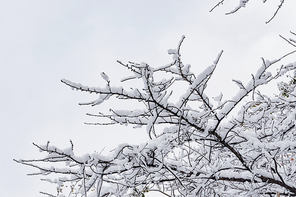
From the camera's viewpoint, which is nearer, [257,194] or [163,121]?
[163,121]

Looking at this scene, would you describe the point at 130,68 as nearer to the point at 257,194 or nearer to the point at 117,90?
the point at 117,90

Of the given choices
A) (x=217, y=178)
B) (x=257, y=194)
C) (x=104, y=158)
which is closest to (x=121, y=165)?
(x=104, y=158)

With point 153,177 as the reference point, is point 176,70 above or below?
above

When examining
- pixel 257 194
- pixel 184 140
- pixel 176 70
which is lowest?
pixel 257 194

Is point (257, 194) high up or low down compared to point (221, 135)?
down

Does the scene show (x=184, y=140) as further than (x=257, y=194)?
No

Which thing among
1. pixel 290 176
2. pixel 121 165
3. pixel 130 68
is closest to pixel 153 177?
pixel 121 165

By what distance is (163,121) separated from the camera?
6.33ft

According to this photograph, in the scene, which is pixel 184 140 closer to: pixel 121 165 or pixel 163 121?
pixel 163 121

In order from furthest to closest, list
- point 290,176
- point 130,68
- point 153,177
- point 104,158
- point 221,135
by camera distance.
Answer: point 290,176
point 153,177
point 221,135
point 104,158
point 130,68

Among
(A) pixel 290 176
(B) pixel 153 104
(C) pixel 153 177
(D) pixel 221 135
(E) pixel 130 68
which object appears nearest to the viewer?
(E) pixel 130 68

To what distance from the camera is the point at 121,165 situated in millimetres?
2020

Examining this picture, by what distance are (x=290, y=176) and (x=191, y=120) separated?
1596 millimetres

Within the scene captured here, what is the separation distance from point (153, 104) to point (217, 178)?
51.4 inches
